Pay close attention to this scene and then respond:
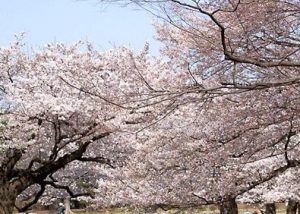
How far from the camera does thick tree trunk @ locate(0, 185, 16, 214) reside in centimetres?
1163

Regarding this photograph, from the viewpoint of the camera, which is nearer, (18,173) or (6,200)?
(6,200)

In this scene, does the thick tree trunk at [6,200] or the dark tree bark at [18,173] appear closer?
the thick tree trunk at [6,200]

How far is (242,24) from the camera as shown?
5238mm

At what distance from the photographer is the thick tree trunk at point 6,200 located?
1163 centimetres

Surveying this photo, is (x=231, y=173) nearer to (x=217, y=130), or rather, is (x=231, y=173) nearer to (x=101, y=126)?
(x=217, y=130)

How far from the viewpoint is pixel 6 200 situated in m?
11.7

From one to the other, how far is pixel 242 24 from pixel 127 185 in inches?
245

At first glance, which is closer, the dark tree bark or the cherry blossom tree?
the cherry blossom tree

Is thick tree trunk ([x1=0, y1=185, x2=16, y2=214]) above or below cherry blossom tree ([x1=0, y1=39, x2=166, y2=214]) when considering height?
below

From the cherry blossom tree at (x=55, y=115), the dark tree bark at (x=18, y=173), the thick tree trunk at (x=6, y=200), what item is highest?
the cherry blossom tree at (x=55, y=115)

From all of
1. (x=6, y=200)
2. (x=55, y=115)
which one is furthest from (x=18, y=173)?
(x=55, y=115)

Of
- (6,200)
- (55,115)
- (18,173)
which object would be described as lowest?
(6,200)

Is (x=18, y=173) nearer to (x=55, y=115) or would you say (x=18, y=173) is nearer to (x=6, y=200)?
(x=6, y=200)

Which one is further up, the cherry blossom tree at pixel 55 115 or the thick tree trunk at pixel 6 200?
the cherry blossom tree at pixel 55 115
